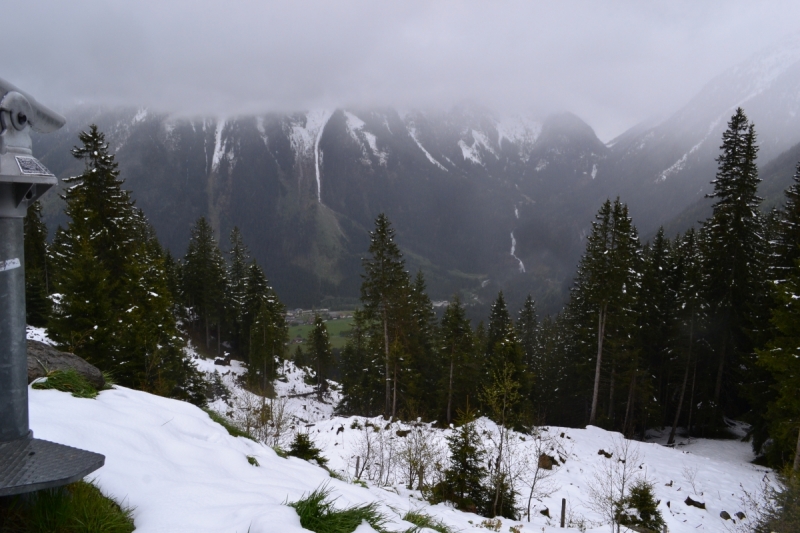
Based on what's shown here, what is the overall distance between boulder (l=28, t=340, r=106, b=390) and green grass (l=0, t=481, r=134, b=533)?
11.6ft

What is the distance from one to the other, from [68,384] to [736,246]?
31232 millimetres

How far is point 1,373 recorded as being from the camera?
109 inches

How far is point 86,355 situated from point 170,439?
15729 mm

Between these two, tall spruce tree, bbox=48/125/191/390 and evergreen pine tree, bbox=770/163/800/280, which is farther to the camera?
evergreen pine tree, bbox=770/163/800/280

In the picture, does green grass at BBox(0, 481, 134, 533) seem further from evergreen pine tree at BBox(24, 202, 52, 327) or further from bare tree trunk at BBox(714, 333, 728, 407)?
bare tree trunk at BBox(714, 333, 728, 407)

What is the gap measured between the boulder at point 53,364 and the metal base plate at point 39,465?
3286 millimetres

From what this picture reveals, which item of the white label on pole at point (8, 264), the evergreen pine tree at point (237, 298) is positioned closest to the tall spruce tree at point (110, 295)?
the white label on pole at point (8, 264)

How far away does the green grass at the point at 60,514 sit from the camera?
8.27 feet

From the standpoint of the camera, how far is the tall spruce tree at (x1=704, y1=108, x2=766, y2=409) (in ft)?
80.0

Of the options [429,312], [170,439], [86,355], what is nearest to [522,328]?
[429,312]

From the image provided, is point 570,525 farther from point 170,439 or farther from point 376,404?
point 376,404

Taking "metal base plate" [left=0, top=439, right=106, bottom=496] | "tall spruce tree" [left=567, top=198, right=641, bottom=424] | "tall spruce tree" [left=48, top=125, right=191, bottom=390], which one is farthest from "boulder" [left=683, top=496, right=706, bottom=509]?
"metal base plate" [left=0, top=439, right=106, bottom=496]

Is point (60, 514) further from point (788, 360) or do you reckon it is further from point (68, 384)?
point (788, 360)

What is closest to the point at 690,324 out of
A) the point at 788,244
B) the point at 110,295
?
the point at 788,244
